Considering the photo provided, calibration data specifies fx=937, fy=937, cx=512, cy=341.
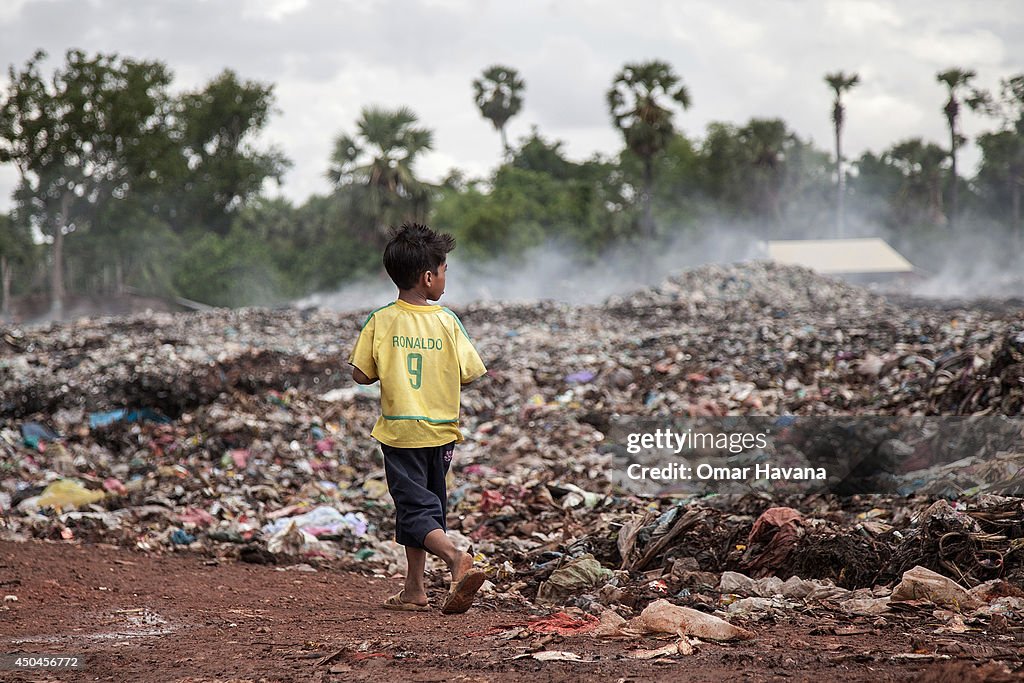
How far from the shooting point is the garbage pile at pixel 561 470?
3299mm

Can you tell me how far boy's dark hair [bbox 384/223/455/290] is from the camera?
118 inches

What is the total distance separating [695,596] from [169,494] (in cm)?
359

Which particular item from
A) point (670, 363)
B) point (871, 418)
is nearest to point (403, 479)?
point (871, 418)

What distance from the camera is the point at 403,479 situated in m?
2.99

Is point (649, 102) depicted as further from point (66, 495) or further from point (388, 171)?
point (66, 495)

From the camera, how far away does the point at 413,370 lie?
299 cm

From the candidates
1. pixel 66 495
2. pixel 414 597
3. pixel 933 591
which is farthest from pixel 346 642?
pixel 66 495

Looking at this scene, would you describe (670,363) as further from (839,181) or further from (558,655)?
(839,181)

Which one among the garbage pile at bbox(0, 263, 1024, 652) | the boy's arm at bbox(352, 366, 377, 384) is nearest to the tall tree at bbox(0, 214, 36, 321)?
the garbage pile at bbox(0, 263, 1024, 652)

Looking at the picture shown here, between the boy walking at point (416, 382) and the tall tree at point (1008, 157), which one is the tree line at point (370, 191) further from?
the boy walking at point (416, 382)

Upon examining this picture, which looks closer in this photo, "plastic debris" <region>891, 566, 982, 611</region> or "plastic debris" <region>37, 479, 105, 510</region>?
"plastic debris" <region>891, 566, 982, 611</region>

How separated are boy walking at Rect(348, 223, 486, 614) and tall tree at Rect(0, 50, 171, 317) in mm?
25654

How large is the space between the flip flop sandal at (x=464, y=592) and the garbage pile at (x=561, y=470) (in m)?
0.40

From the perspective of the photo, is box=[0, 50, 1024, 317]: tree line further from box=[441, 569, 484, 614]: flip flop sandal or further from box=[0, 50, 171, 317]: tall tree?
box=[441, 569, 484, 614]: flip flop sandal
